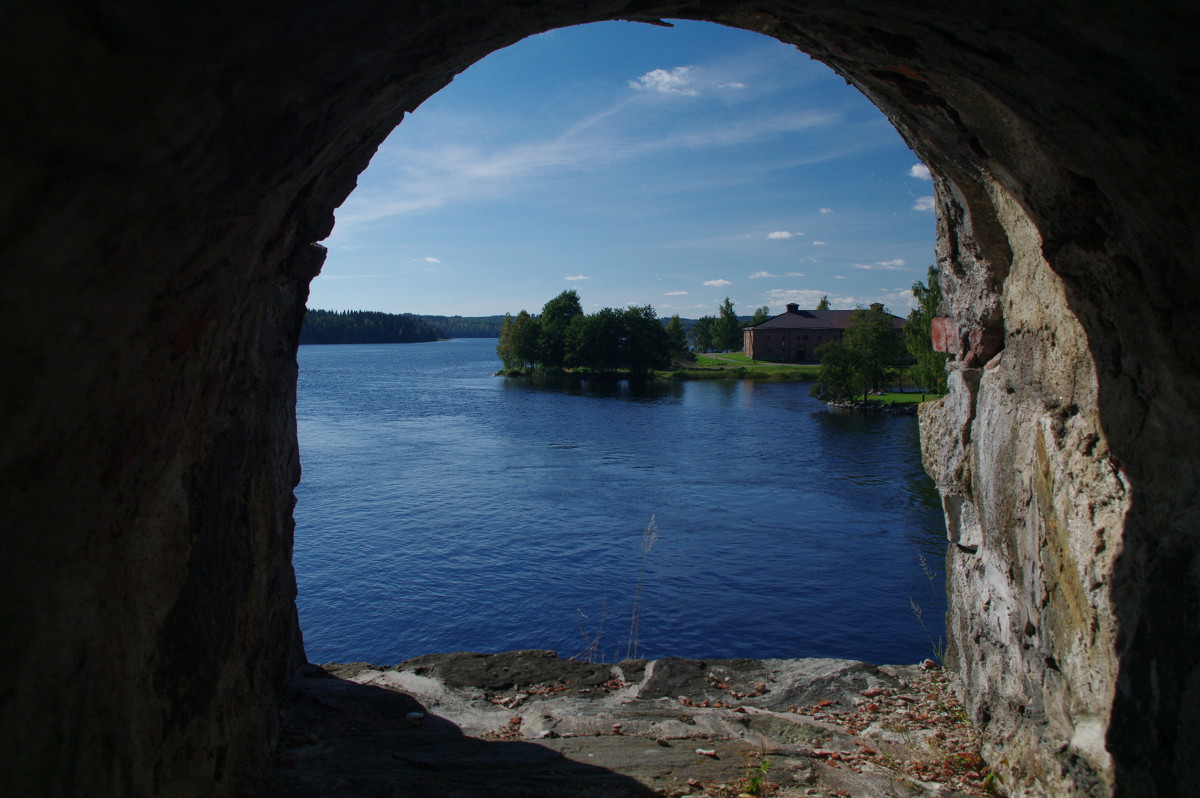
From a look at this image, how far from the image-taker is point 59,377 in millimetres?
2311

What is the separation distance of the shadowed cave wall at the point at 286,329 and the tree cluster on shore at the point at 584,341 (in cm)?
7722

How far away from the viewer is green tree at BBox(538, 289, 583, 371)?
286 ft

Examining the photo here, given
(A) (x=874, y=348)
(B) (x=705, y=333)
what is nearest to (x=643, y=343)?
(A) (x=874, y=348)

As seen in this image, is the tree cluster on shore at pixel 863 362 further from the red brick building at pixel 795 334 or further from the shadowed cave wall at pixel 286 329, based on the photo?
the shadowed cave wall at pixel 286 329

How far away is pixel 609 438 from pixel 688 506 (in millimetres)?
15383

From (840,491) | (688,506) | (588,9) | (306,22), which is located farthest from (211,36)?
(840,491)

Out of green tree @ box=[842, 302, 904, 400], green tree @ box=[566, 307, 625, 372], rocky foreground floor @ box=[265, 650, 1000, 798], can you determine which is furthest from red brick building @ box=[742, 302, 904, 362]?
rocky foreground floor @ box=[265, 650, 1000, 798]

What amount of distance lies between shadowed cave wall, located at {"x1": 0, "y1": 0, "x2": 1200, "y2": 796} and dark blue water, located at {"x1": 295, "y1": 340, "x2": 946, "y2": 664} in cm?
917

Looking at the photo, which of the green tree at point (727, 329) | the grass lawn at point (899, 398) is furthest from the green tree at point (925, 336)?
the green tree at point (727, 329)

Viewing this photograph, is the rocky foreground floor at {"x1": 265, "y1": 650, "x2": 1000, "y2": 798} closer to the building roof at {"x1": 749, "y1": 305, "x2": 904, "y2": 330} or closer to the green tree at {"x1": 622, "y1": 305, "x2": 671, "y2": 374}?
the green tree at {"x1": 622, "y1": 305, "x2": 671, "y2": 374}

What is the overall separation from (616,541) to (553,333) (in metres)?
66.7

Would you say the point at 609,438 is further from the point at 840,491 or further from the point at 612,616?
the point at 612,616

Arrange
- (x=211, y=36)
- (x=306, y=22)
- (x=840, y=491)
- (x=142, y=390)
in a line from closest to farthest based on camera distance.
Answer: (x=211, y=36), (x=306, y=22), (x=142, y=390), (x=840, y=491)

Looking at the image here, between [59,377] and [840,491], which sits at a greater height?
[59,377]
